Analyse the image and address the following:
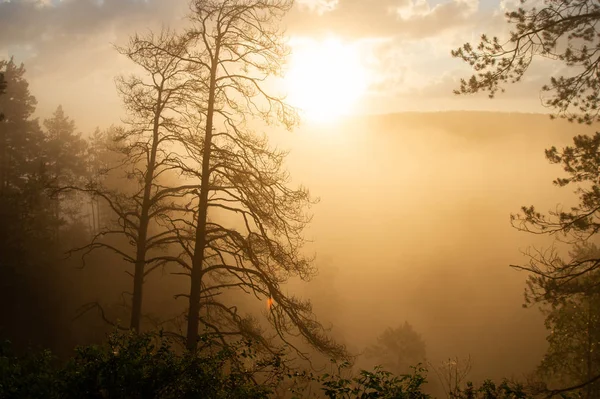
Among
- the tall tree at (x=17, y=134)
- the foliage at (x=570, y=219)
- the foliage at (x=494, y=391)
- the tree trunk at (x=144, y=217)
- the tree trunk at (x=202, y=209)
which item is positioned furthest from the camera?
the tall tree at (x=17, y=134)

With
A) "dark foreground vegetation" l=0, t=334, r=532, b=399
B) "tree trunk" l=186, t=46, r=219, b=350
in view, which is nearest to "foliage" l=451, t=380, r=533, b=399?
"dark foreground vegetation" l=0, t=334, r=532, b=399

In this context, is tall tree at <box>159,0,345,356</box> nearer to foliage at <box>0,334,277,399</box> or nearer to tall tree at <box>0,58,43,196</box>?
foliage at <box>0,334,277,399</box>

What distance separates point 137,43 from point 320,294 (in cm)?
6456

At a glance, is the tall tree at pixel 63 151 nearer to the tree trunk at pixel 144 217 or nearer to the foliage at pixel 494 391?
the tree trunk at pixel 144 217

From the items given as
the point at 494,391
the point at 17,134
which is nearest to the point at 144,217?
the point at 494,391

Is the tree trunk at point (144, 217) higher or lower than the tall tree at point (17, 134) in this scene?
lower

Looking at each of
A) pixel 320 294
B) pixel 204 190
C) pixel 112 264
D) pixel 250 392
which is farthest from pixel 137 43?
pixel 320 294

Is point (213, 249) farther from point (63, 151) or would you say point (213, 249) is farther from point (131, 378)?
point (63, 151)

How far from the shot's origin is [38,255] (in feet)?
94.5

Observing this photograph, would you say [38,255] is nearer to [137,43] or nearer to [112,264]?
[112,264]

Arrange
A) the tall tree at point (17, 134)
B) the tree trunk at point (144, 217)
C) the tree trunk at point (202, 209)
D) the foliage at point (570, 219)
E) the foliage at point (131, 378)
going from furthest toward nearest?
the tall tree at point (17, 134) → the tree trunk at point (144, 217) → the tree trunk at point (202, 209) → the foliage at point (570, 219) → the foliage at point (131, 378)

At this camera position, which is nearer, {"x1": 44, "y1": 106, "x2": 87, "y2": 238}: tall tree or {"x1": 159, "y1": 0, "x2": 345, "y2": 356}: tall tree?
{"x1": 159, "y1": 0, "x2": 345, "y2": 356}: tall tree

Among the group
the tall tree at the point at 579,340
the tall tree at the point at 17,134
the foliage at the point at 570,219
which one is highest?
the tall tree at the point at 17,134

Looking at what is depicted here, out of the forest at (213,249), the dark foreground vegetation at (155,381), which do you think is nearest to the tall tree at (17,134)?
the forest at (213,249)
